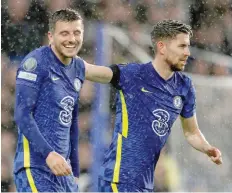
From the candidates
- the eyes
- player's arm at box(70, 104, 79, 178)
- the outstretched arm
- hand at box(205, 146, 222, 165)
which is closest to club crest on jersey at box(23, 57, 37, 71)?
the eyes

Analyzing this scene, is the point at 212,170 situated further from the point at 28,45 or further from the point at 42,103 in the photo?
the point at 42,103

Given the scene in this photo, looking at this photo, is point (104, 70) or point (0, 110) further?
point (0, 110)

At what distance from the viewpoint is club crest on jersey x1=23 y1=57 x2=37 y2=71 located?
4.12m

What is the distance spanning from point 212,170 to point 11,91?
6.33 ft

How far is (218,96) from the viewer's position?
7504 millimetres

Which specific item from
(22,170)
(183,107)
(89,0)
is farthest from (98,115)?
(22,170)

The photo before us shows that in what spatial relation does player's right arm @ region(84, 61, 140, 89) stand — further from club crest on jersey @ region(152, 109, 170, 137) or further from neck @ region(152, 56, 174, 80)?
club crest on jersey @ region(152, 109, 170, 137)

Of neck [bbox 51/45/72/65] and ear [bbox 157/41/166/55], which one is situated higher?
ear [bbox 157/41/166/55]

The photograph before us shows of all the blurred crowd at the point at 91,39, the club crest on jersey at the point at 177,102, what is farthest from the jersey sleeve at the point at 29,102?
the blurred crowd at the point at 91,39

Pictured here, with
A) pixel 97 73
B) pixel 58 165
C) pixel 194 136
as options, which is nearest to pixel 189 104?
pixel 194 136

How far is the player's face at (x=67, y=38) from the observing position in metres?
4.24

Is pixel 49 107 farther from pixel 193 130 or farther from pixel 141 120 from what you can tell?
pixel 193 130

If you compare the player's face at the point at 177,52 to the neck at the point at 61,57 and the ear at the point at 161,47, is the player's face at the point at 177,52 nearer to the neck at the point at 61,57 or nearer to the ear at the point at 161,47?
the ear at the point at 161,47

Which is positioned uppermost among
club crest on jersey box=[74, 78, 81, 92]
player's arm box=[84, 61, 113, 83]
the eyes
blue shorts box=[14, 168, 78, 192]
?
the eyes
